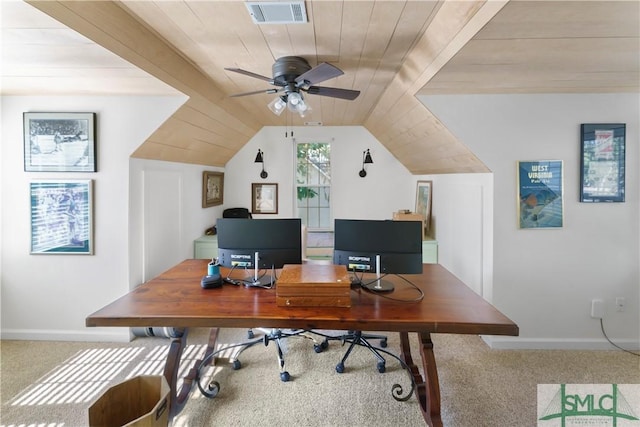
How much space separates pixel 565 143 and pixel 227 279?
2975mm

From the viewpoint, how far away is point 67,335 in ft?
9.42

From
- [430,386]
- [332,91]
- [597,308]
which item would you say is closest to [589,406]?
[597,308]

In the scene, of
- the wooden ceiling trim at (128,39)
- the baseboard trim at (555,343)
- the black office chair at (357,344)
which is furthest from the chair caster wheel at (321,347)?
the wooden ceiling trim at (128,39)

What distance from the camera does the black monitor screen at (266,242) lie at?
2016mm

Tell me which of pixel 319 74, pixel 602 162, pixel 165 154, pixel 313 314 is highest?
pixel 319 74

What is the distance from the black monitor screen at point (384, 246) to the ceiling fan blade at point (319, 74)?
910 millimetres

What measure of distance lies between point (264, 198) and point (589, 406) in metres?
4.19

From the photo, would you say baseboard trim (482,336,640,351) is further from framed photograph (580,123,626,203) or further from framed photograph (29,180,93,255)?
framed photograph (29,180,93,255)

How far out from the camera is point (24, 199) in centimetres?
279

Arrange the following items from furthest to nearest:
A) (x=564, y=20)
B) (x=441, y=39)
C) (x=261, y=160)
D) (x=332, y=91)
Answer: (x=261, y=160), (x=332, y=91), (x=441, y=39), (x=564, y=20)

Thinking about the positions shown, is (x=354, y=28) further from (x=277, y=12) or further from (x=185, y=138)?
(x=185, y=138)

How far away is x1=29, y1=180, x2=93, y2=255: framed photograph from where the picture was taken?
9.09 feet

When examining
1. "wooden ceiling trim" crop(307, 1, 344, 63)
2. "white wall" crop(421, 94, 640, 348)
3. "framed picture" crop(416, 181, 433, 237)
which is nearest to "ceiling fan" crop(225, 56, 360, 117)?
"wooden ceiling trim" crop(307, 1, 344, 63)

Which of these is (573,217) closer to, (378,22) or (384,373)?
(384,373)
